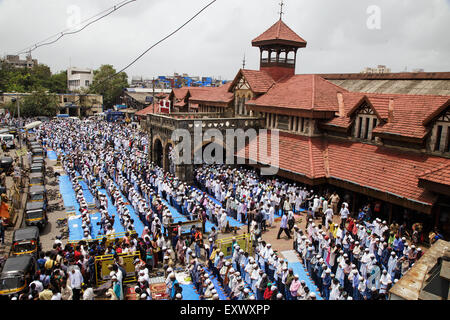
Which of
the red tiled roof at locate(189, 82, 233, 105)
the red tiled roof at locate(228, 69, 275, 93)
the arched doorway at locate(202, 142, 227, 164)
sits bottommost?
the arched doorway at locate(202, 142, 227, 164)

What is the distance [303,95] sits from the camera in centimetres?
2567

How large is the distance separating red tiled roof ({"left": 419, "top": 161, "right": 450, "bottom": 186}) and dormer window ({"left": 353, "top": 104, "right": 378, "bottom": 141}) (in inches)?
219

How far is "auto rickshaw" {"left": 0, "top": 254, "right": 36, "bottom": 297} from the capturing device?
39.8 ft

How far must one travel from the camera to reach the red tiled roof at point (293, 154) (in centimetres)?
2262

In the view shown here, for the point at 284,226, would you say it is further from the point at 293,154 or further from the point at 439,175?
the point at 293,154

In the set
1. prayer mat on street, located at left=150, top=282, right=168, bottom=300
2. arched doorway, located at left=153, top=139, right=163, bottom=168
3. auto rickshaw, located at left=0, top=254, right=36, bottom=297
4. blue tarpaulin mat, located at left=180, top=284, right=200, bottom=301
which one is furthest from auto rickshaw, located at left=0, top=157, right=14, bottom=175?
blue tarpaulin mat, located at left=180, top=284, right=200, bottom=301

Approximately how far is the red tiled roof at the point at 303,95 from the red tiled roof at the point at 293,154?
2351mm

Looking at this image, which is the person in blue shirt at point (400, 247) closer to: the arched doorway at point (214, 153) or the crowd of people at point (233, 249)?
the crowd of people at point (233, 249)

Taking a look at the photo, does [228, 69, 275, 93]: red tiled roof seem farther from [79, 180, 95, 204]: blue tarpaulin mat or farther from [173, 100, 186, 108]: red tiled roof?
[79, 180, 95, 204]: blue tarpaulin mat

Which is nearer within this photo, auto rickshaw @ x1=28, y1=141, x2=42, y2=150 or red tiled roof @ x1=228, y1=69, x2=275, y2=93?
red tiled roof @ x1=228, y1=69, x2=275, y2=93

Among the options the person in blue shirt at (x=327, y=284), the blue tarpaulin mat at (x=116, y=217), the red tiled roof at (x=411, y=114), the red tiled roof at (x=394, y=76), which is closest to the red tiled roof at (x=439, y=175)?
the red tiled roof at (x=411, y=114)

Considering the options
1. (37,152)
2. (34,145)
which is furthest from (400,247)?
(34,145)
